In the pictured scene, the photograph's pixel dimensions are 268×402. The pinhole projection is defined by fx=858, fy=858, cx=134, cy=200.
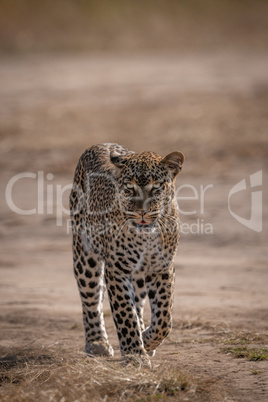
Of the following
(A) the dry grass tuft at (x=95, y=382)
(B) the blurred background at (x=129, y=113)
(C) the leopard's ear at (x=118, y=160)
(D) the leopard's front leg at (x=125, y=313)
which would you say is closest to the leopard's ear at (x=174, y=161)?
(C) the leopard's ear at (x=118, y=160)

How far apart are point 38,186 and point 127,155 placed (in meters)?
7.41

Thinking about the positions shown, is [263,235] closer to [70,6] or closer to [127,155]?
[127,155]

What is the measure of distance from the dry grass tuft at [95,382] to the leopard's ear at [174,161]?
1.56 m

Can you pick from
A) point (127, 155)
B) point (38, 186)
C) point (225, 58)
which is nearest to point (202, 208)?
point (38, 186)

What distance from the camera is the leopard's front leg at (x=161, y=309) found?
22.6 ft

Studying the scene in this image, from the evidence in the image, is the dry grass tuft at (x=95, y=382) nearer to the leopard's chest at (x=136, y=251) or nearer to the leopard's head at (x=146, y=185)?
the leopard's chest at (x=136, y=251)

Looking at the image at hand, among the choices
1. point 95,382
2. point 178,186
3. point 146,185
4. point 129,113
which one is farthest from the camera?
point 129,113

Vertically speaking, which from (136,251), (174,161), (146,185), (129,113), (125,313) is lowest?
(125,313)

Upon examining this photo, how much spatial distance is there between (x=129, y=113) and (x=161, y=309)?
45.5 ft

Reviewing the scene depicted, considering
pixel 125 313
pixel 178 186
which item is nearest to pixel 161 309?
pixel 125 313

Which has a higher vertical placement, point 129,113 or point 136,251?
point 129,113

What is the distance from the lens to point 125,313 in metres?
6.75

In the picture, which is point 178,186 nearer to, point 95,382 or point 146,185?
point 146,185

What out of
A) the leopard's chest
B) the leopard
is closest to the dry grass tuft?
the leopard
